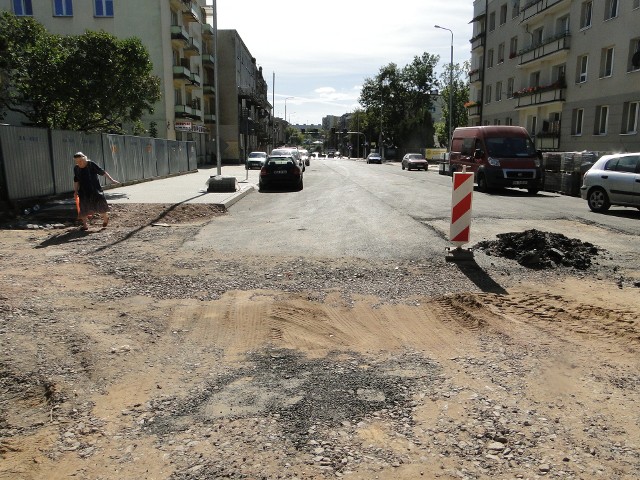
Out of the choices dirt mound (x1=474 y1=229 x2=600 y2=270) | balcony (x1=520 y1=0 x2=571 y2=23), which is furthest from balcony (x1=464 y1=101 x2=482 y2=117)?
dirt mound (x1=474 y1=229 x2=600 y2=270)

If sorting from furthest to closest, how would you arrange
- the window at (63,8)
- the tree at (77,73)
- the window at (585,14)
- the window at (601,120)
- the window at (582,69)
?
1. the window at (63,8)
2. the window at (582,69)
3. the window at (585,14)
4. the window at (601,120)
5. the tree at (77,73)

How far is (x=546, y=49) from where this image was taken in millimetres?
32031

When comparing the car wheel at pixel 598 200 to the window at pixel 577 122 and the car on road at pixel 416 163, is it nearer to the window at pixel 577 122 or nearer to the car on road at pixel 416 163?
the window at pixel 577 122

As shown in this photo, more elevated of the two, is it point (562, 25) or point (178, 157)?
point (562, 25)

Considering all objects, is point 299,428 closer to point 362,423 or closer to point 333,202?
point 362,423

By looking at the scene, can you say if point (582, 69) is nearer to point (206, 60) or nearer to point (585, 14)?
point (585, 14)

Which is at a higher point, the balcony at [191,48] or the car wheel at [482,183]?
the balcony at [191,48]

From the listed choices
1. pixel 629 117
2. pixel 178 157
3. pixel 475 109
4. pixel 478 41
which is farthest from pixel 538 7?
pixel 178 157

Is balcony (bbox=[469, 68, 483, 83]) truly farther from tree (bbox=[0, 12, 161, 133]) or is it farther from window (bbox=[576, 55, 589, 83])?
tree (bbox=[0, 12, 161, 133])

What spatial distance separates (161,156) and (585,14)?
25639mm

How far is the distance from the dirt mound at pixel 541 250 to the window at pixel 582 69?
82.8ft

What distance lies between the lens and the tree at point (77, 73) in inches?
623

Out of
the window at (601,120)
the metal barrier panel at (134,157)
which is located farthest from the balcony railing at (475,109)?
the metal barrier panel at (134,157)

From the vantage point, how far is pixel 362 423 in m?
3.15
